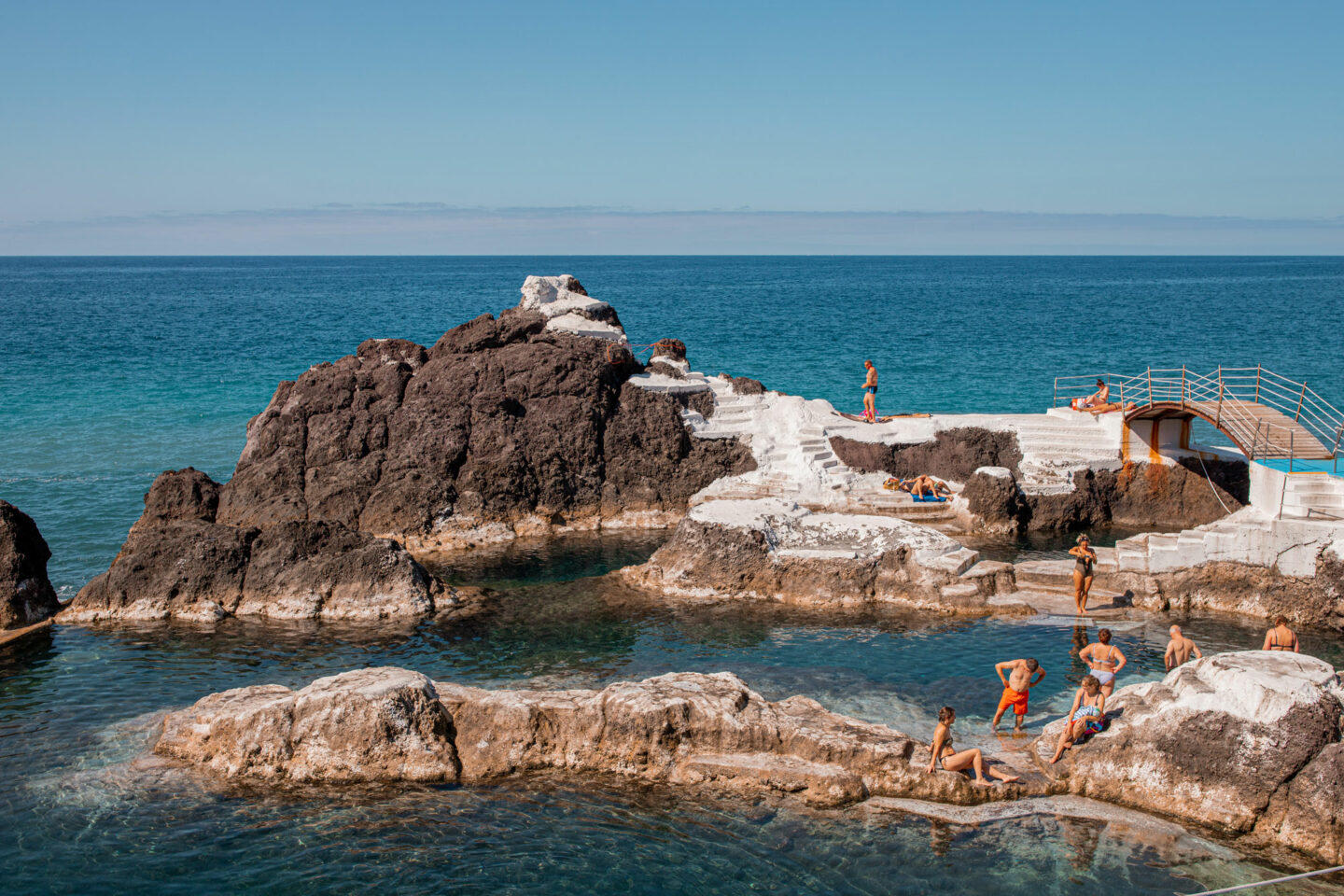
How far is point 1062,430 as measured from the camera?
104 ft

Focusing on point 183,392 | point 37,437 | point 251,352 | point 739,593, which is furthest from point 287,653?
point 251,352

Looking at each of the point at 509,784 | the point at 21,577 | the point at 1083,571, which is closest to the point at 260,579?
the point at 21,577

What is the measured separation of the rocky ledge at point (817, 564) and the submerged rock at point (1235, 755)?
7819 millimetres

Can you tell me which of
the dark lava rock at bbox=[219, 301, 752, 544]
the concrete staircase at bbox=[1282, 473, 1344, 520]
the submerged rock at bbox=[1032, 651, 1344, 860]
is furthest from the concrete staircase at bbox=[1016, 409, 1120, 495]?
the submerged rock at bbox=[1032, 651, 1344, 860]

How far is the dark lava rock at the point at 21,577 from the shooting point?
22.7 meters

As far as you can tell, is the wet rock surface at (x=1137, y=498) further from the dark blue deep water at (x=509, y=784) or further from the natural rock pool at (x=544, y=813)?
the natural rock pool at (x=544, y=813)

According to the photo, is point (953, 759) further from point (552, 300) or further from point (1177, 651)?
point (552, 300)

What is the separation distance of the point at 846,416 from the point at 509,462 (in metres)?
11.1

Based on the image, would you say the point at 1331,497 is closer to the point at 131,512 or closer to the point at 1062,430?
the point at 1062,430

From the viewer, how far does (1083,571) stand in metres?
22.8

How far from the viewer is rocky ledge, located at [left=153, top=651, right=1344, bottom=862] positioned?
14227 millimetres

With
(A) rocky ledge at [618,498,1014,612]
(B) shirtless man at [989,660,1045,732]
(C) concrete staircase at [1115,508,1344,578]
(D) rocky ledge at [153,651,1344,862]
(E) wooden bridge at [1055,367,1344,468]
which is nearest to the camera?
(D) rocky ledge at [153,651,1344,862]

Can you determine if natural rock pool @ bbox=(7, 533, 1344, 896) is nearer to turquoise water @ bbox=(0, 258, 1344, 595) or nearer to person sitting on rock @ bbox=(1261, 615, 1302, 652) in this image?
person sitting on rock @ bbox=(1261, 615, 1302, 652)

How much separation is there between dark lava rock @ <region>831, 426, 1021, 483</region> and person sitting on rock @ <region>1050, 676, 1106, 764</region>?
53.7 ft
